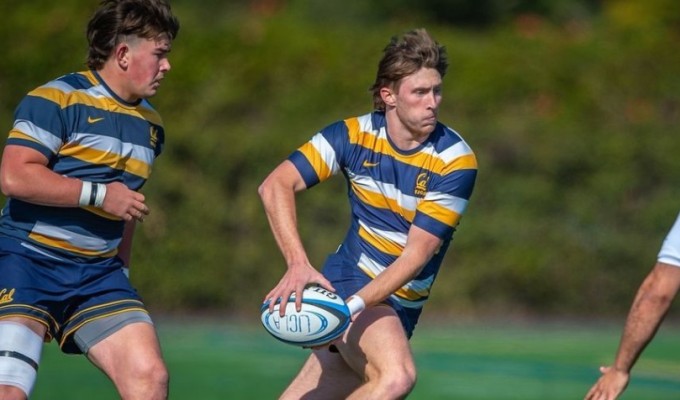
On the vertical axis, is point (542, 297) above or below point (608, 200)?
below

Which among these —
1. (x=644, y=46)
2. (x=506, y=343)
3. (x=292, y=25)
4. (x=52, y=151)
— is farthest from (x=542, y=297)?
(x=52, y=151)

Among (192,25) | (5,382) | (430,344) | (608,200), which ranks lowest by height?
(430,344)

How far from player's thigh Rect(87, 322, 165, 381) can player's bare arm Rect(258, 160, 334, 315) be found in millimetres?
633

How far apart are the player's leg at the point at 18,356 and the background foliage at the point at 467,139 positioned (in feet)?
27.7

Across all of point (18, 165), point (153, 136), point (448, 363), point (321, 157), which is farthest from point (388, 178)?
point (448, 363)

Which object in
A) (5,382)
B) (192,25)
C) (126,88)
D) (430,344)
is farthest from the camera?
(192,25)

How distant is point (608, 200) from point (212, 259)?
15.9ft

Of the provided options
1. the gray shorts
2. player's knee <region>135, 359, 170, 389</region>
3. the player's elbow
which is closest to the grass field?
the gray shorts

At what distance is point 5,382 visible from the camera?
5332 millimetres

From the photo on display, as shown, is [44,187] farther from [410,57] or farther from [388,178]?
[410,57]

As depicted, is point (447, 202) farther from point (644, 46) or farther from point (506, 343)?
point (644, 46)

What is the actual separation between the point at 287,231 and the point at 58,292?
1.16 meters

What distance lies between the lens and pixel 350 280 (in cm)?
642

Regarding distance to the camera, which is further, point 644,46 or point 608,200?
point 644,46
